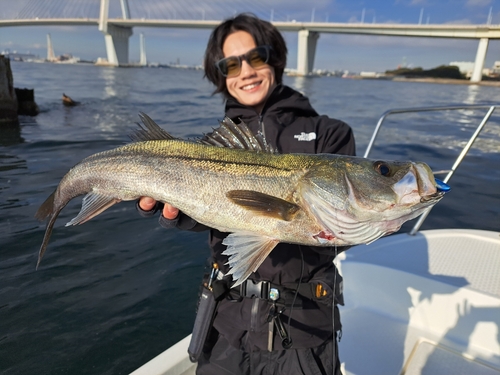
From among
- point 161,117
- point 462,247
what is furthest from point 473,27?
point 462,247

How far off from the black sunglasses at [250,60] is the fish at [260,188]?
2.88 ft

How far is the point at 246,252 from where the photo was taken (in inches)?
85.7

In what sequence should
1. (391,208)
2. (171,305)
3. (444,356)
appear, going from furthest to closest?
(171,305) → (444,356) → (391,208)

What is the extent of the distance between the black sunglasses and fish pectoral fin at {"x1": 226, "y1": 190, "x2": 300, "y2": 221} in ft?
4.77

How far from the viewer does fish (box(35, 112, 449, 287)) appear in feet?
6.66

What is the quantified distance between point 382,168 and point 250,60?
1.67 m

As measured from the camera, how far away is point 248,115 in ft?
10.3

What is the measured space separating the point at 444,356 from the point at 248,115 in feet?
9.88

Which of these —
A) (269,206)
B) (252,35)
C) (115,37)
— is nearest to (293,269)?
(269,206)

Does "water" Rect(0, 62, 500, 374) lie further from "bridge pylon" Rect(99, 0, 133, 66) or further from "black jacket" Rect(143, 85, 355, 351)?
"bridge pylon" Rect(99, 0, 133, 66)

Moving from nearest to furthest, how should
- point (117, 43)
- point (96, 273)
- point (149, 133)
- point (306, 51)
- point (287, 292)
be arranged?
point (287, 292), point (149, 133), point (96, 273), point (306, 51), point (117, 43)

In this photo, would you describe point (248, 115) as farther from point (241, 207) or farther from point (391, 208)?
point (391, 208)

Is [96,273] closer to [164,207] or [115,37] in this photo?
[164,207]

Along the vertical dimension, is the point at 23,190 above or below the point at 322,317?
below
